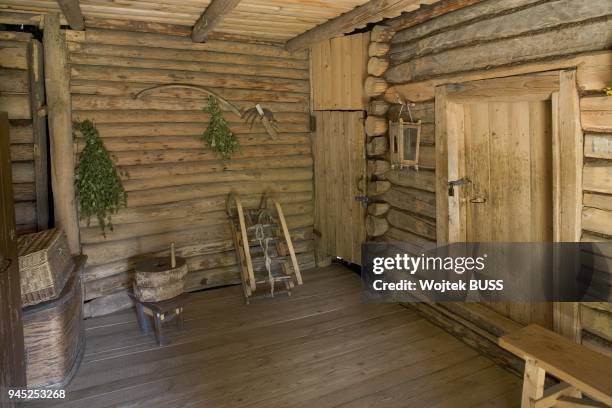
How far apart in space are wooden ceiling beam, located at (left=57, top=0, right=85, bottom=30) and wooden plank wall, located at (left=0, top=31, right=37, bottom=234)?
45 centimetres

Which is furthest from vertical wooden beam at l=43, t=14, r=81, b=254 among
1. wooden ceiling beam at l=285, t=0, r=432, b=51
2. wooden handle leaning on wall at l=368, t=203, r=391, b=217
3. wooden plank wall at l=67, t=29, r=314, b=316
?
wooden handle leaning on wall at l=368, t=203, r=391, b=217

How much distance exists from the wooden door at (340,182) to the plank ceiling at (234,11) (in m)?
1.24

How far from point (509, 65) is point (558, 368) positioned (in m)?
2.25

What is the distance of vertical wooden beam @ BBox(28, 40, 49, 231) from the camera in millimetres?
4680

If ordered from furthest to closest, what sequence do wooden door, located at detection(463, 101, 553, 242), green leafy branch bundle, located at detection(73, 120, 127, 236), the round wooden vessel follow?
green leafy branch bundle, located at detection(73, 120, 127, 236) → the round wooden vessel → wooden door, located at detection(463, 101, 553, 242)

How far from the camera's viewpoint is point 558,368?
2.74 m

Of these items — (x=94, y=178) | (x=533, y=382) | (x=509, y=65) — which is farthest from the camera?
(x=94, y=178)

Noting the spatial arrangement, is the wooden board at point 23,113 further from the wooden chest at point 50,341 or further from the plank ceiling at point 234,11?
the wooden chest at point 50,341

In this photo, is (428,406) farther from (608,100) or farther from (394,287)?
(608,100)

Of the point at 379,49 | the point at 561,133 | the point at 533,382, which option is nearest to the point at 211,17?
the point at 379,49

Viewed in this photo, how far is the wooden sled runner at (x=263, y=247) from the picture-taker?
5.50m

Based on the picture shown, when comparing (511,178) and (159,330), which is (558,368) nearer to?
(511,178)

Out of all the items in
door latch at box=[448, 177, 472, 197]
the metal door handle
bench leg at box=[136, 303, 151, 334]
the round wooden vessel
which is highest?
door latch at box=[448, 177, 472, 197]

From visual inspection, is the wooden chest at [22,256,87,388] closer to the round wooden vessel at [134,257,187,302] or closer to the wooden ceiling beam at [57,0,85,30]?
the round wooden vessel at [134,257,187,302]
